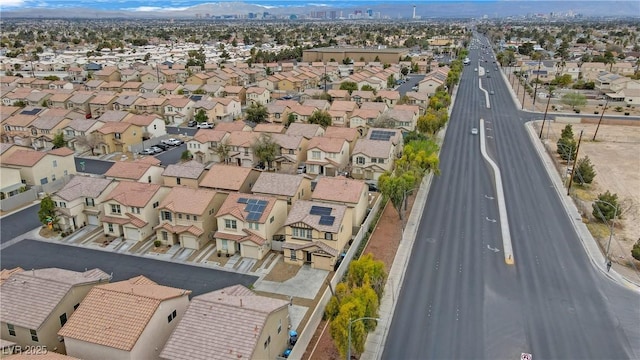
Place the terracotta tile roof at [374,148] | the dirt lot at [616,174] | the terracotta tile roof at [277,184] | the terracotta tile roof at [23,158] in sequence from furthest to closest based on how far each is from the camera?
the terracotta tile roof at [374,148] → the terracotta tile roof at [23,158] → the terracotta tile roof at [277,184] → the dirt lot at [616,174]

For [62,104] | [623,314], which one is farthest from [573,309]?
[62,104]

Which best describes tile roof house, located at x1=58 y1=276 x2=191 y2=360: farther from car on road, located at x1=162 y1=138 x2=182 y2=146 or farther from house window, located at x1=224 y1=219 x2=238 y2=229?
car on road, located at x1=162 y1=138 x2=182 y2=146

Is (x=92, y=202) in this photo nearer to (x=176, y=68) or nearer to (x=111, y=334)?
(x=111, y=334)

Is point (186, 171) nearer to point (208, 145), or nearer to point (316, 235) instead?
point (208, 145)

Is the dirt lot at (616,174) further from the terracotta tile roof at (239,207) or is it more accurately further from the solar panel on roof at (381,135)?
the terracotta tile roof at (239,207)

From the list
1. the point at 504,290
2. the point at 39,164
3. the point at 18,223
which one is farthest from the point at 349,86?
the point at 504,290

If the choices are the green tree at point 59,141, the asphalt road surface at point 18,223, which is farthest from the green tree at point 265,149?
the green tree at point 59,141
